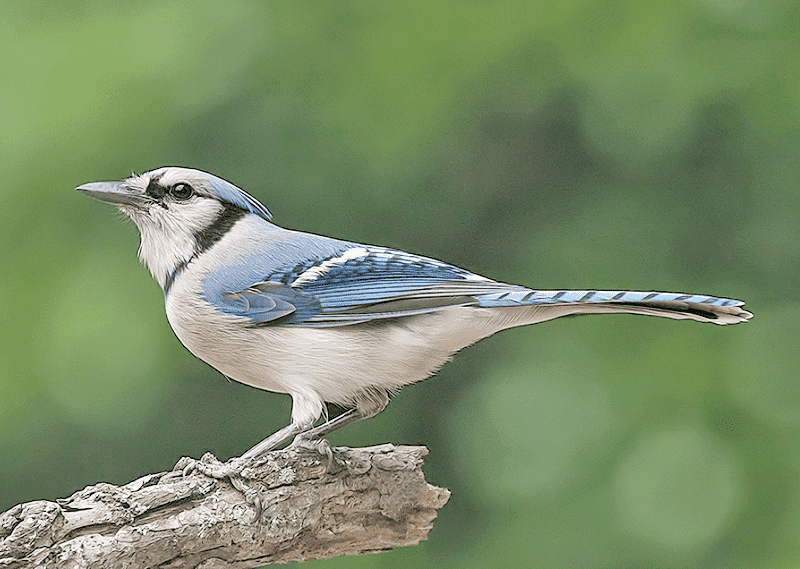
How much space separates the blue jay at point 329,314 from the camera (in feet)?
6.12

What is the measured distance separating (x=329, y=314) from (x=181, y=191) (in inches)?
16.6

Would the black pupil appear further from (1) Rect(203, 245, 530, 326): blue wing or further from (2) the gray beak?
(1) Rect(203, 245, 530, 326): blue wing

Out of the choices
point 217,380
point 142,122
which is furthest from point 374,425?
point 142,122

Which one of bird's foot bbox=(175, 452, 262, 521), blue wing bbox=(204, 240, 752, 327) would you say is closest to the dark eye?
blue wing bbox=(204, 240, 752, 327)

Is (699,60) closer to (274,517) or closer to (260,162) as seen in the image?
(260,162)

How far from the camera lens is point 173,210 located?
2008 millimetres

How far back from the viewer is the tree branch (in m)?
1.55

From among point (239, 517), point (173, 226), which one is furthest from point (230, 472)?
point (173, 226)

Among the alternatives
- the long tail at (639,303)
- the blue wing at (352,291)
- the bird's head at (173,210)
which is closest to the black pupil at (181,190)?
the bird's head at (173,210)

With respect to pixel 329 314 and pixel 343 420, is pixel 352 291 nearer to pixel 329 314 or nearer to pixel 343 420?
pixel 329 314

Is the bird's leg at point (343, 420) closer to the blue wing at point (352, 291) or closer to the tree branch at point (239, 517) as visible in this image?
the tree branch at point (239, 517)

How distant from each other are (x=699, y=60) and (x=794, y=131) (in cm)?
35

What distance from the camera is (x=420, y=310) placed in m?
1.86

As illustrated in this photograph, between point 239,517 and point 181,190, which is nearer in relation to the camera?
point 239,517
